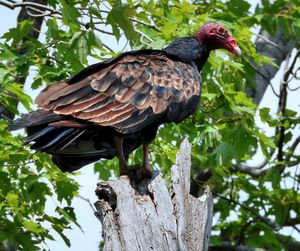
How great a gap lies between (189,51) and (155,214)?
165cm

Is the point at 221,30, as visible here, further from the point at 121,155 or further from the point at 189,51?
the point at 121,155

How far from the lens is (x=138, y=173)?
563 cm

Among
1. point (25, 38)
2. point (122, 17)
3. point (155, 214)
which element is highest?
point (25, 38)

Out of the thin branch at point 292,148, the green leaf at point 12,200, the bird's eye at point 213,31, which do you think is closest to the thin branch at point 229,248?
the thin branch at point 292,148

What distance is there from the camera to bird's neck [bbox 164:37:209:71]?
632cm

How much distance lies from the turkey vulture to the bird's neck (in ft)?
0.05

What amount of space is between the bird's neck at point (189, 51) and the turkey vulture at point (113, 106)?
14 mm

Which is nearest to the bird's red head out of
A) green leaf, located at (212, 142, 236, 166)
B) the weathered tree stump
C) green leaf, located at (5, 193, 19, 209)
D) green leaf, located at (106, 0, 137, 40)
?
green leaf, located at (106, 0, 137, 40)

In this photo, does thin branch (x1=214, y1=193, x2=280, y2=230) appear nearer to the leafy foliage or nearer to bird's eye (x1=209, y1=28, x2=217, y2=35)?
the leafy foliage

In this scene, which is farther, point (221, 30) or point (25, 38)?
point (25, 38)

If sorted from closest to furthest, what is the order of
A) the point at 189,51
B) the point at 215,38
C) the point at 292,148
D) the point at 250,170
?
the point at 189,51
the point at 215,38
the point at 292,148
the point at 250,170

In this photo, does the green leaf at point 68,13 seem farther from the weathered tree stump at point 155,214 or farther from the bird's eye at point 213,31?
the weathered tree stump at point 155,214

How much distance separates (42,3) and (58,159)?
242 cm

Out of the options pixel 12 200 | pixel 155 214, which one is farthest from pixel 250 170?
pixel 155 214
